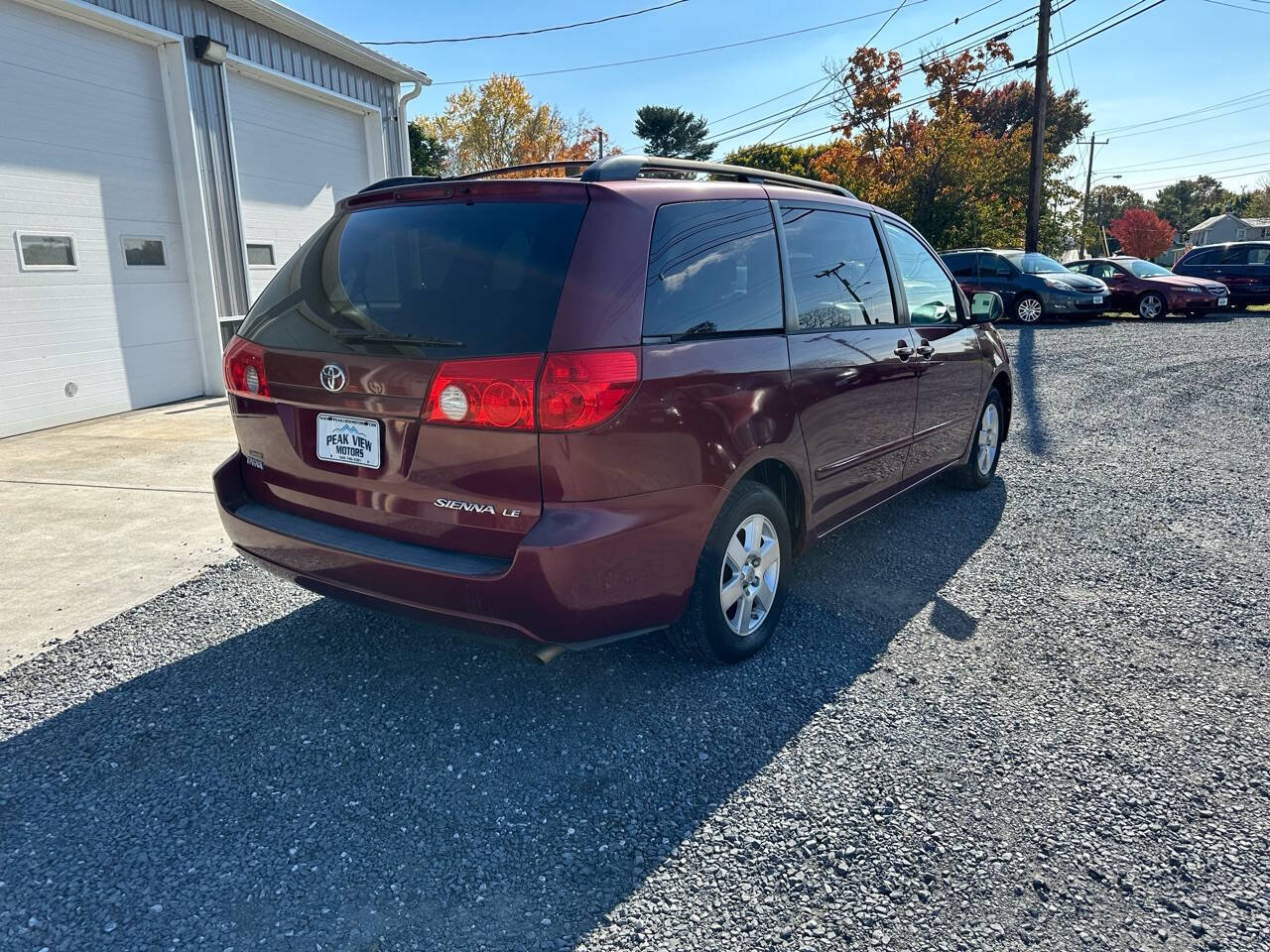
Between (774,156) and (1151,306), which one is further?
(774,156)

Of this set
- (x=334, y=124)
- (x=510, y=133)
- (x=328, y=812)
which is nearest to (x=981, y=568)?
(x=328, y=812)

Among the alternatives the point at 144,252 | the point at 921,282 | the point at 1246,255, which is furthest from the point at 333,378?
the point at 1246,255

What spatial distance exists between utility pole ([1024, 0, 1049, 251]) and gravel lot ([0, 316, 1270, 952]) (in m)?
18.8

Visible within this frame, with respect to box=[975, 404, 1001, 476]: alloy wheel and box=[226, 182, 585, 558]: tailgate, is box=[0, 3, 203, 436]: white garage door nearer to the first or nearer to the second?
box=[226, 182, 585, 558]: tailgate

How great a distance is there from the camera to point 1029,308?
17500mm

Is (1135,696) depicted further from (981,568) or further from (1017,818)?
(981,568)

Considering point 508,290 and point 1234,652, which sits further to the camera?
point 1234,652

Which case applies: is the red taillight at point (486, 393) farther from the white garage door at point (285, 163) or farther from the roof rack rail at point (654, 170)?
the white garage door at point (285, 163)

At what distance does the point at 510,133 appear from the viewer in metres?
38.1

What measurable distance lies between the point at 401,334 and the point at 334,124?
10160 millimetres

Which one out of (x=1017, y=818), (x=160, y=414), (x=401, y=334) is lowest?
(x=1017, y=818)

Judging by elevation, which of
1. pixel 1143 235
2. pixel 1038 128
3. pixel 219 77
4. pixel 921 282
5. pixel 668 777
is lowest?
pixel 668 777

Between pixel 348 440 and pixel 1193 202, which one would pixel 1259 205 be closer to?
pixel 1193 202

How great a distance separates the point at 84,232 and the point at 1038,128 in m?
20.2
